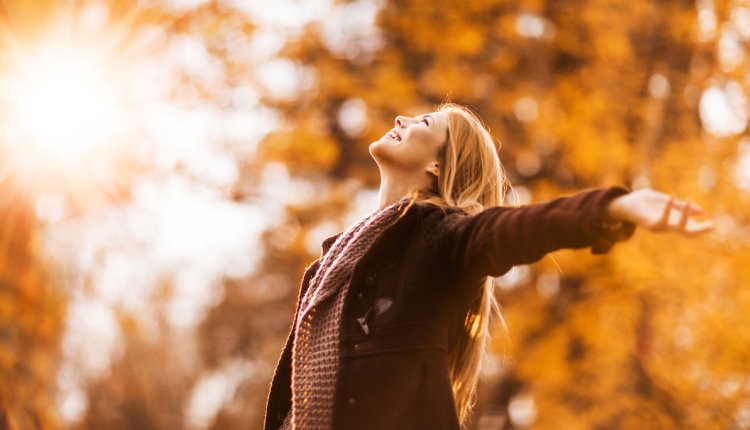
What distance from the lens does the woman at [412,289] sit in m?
2.10

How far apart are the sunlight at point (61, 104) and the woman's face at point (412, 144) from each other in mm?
4385

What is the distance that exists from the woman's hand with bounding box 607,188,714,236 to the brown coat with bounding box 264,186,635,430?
397mm

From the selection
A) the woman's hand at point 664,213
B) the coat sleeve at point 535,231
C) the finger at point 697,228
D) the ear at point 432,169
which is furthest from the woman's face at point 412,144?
the finger at point 697,228

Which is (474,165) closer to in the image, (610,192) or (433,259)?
(433,259)

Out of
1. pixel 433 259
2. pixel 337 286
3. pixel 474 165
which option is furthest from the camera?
pixel 474 165

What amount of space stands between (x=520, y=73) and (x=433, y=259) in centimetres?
608

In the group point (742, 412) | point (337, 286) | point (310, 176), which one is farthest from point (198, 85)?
point (337, 286)

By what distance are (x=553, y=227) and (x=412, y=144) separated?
0.82 m

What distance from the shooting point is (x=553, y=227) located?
185cm

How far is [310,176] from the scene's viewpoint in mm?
8367

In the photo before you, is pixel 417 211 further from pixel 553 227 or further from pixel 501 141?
pixel 501 141

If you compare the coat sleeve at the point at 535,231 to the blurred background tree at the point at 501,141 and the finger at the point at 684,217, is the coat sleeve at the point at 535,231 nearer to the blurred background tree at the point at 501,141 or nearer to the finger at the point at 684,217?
the finger at the point at 684,217

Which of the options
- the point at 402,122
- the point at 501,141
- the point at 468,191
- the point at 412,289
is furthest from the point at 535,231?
the point at 501,141

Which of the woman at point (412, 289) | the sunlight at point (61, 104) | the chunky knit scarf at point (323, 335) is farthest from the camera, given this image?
the sunlight at point (61, 104)
